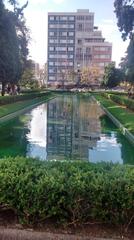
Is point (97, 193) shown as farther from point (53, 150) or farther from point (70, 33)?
point (70, 33)

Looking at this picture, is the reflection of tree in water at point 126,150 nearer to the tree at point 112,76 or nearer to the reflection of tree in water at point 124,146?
the reflection of tree in water at point 124,146

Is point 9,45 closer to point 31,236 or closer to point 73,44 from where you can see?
point 31,236

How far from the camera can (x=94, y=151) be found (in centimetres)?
1383

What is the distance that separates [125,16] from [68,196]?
24.9 m

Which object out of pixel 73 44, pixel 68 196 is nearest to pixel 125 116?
pixel 68 196

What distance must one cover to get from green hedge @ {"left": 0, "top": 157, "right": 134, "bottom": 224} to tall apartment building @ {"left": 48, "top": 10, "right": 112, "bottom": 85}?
147 m

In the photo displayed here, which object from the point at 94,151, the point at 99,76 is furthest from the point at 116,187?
the point at 99,76

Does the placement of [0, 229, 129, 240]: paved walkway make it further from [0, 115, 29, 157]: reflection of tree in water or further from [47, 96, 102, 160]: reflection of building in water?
[47, 96, 102, 160]: reflection of building in water

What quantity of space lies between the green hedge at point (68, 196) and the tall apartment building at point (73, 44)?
5801 inches

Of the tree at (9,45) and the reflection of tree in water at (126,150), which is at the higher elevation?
the tree at (9,45)

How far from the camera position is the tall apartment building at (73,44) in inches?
6102

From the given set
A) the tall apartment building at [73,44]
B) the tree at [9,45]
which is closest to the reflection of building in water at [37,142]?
the tree at [9,45]

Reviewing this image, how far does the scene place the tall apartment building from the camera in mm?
155000

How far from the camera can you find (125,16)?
27.2m
